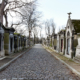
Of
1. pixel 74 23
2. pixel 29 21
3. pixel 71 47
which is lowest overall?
pixel 71 47

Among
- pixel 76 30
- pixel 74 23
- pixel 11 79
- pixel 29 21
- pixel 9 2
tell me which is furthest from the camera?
pixel 29 21

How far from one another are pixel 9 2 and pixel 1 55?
12.5 metres

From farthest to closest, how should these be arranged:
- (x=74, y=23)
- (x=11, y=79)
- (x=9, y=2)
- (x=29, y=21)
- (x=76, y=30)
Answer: (x=29, y=21), (x=9, y=2), (x=74, y=23), (x=76, y=30), (x=11, y=79)

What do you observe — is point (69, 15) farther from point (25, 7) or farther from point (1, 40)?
point (25, 7)

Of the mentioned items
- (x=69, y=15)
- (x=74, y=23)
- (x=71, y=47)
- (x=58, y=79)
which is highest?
(x=69, y=15)

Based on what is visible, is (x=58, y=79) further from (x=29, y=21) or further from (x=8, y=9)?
(x=29, y=21)

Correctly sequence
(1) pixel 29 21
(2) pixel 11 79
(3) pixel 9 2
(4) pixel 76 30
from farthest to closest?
1. (1) pixel 29 21
2. (3) pixel 9 2
3. (4) pixel 76 30
4. (2) pixel 11 79

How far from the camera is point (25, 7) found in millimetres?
20391

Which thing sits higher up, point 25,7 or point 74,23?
point 25,7

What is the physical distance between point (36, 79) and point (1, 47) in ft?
22.8

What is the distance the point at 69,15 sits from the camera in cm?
1155

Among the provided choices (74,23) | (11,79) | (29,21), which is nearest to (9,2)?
(29,21)

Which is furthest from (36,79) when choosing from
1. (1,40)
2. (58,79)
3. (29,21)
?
(29,21)

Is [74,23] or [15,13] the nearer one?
[74,23]
